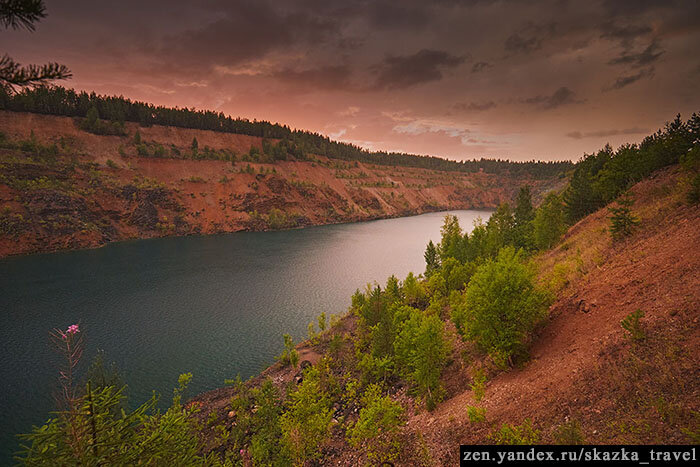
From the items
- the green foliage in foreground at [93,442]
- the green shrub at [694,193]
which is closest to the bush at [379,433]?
the green foliage in foreground at [93,442]

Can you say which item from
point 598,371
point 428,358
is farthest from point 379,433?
point 598,371

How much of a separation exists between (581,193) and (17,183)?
10046cm

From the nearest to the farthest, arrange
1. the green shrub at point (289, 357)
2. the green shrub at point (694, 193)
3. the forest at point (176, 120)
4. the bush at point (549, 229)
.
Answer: the green shrub at point (694, 193) < the green shrub at point (289, 357) < the bush at point (549, 229) < the forest at point (176, 120)

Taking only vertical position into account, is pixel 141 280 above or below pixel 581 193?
below

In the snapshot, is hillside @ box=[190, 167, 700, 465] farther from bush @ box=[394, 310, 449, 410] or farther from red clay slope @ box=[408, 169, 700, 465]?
bush @ box=[394, 310, 449, 410]

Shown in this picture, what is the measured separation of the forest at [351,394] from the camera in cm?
771

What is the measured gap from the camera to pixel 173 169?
302 ft

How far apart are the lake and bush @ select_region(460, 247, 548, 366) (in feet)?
62.7

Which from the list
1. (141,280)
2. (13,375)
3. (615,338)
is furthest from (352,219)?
(615,338)

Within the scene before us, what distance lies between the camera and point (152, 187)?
8169cm

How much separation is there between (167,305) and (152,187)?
60.7 metres

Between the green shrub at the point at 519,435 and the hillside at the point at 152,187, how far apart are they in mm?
78365

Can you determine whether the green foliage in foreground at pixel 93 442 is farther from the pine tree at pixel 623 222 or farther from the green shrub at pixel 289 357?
the pine tree at pixel 623 222

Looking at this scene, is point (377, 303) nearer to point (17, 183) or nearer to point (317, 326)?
point (317, 326)
